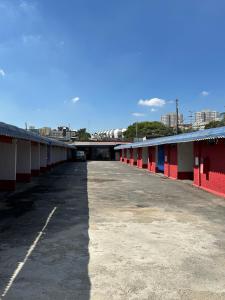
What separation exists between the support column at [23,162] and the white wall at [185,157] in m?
9.64

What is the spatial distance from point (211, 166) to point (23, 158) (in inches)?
440

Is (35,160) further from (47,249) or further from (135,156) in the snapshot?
(135,156)

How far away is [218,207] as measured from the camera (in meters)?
14.3

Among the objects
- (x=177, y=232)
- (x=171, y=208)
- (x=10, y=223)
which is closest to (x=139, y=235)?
(x=177, y=232)

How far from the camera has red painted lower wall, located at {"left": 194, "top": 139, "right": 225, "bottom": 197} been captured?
17.5m

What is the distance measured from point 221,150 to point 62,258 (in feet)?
38.4

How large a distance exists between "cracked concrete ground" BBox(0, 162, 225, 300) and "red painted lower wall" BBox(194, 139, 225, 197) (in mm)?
3034

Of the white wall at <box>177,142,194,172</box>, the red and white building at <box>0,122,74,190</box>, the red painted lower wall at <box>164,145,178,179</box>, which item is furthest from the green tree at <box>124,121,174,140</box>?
the red and white building at <box>0,122,74,190</box>

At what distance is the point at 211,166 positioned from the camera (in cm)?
1906

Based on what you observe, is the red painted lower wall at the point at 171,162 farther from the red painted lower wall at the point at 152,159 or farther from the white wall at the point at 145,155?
the white wall at the point at 145,155

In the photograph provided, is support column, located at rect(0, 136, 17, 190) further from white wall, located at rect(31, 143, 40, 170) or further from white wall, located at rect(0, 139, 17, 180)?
white wall, located at rect(31, 143, 40, 170)

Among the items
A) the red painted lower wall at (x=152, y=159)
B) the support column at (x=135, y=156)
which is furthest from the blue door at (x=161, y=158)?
the support column at (x=135, y=156)

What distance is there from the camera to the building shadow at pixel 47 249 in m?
5.91

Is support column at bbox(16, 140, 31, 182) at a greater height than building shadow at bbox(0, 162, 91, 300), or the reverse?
support column at bbox(16, 140, 31, 182)
